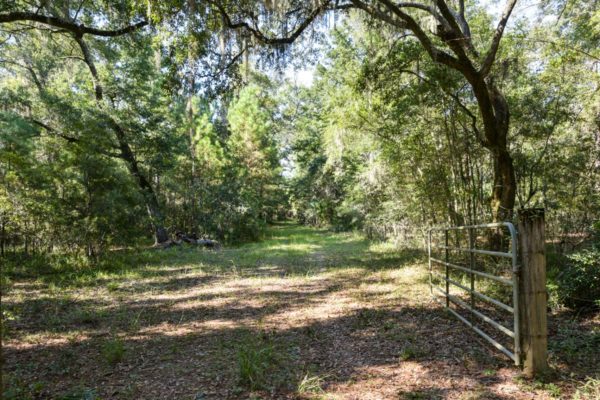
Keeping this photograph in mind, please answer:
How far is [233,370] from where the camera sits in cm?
369

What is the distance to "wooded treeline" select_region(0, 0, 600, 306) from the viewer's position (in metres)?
6.63

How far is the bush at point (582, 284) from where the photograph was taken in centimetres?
450

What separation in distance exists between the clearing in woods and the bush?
1.58 meters

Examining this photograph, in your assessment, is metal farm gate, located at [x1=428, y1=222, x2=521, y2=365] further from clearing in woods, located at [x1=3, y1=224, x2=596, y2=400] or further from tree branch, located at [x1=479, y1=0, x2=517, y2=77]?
tree branch, located at [x1=479, y1=0, x2=517, y2=77]

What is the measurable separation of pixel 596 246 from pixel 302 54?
234 inches

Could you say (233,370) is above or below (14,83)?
below

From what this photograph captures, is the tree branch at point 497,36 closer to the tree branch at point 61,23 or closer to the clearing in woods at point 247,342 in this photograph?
the clearing in woods at point 247,342

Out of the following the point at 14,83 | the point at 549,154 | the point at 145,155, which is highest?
the point at 14,83

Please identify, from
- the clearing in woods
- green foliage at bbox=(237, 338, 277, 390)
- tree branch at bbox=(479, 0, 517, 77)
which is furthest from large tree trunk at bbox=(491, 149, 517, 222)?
green foliage at bbox=(237, 338, 277, 390)

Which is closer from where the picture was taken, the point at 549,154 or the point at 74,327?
the point at 74,327

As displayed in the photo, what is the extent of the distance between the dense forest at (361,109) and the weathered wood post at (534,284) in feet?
6.81

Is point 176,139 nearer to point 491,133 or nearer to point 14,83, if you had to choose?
point 14,83

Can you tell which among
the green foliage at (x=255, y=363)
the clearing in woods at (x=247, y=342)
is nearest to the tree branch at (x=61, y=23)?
the clearing in woods at (x=247, y=342)

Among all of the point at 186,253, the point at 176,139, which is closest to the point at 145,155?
Result: the point at 176,139
